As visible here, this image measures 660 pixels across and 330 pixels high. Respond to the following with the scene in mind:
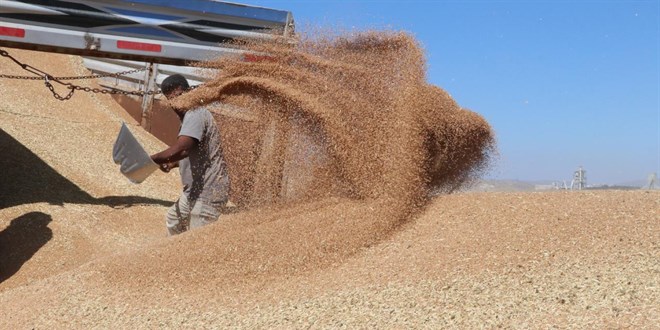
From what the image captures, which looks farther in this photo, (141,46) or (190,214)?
(141,46)

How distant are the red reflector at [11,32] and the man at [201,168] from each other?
207 centimetres

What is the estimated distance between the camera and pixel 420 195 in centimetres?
Answer: 467

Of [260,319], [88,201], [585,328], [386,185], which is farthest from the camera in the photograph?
[88,201]

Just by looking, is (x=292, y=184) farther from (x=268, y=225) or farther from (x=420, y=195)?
(x=420, y=195)

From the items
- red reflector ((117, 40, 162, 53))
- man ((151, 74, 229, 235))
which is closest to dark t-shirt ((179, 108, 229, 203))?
man ((151, 74, 229, 235))

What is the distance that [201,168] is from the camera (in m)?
5.48

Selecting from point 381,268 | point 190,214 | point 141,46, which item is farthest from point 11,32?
point 381,268

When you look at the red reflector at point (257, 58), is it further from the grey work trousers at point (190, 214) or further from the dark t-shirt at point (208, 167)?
the grey work trousers at point (190, 214)

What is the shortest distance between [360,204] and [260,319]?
1.31m

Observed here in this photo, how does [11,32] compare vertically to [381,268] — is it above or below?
above

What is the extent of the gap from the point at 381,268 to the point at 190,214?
209 centimetres

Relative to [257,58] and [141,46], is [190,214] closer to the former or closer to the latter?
[257,58]

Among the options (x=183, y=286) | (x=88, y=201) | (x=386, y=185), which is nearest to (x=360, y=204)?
(x=386, y=185)

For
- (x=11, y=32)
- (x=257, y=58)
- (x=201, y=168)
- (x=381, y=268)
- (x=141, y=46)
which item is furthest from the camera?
(x=141, y=46)
